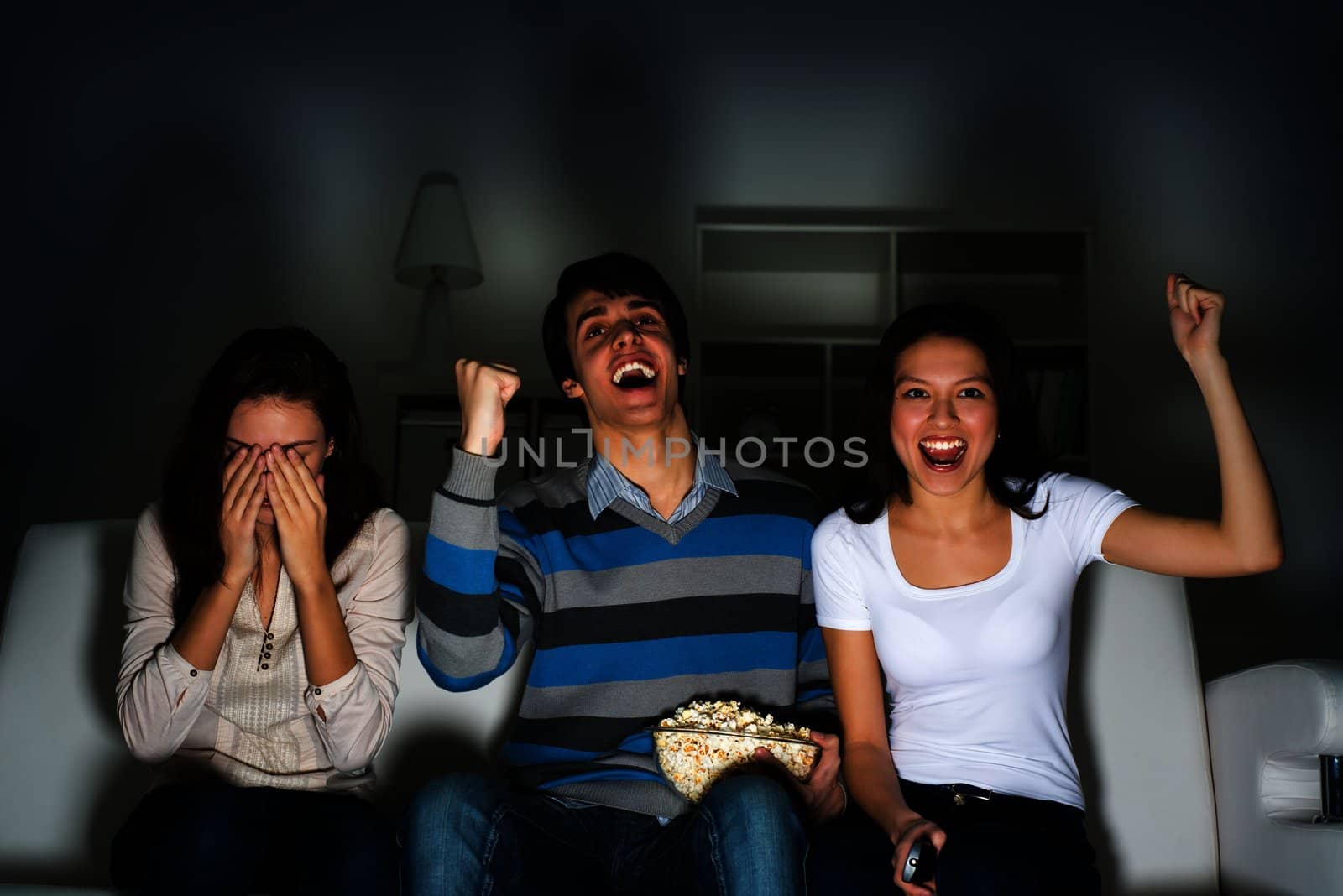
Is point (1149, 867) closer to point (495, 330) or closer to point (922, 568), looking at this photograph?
point (922, 568)

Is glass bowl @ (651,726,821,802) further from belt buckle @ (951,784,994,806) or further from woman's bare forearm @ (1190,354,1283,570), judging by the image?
woman's bare forearm @ (1190,354,1283,570)

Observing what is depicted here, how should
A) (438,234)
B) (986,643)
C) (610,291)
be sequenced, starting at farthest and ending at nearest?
1. (438,234)
2. (610,291)
3. (986,643)

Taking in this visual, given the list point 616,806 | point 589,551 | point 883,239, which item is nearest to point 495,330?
point 883,239

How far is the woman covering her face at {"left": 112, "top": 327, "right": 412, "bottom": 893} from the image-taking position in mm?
1325

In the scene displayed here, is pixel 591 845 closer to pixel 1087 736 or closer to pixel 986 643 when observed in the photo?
pixel 986 643

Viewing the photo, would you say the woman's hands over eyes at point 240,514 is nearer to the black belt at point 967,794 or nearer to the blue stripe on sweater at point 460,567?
the blue stripe on sweater at point 460,567

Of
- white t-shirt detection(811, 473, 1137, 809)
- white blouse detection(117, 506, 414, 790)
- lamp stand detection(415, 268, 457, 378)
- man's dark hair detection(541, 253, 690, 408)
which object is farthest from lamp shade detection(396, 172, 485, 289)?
white t-shirt detection(811, 473, 1137, 809)

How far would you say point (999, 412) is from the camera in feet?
5.37

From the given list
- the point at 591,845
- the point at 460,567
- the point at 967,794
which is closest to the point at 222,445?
the point at 460,567

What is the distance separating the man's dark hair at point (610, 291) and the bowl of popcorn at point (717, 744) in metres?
0.64

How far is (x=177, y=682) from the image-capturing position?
143 centimetres

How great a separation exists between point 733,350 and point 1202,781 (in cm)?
219

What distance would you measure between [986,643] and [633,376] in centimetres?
65

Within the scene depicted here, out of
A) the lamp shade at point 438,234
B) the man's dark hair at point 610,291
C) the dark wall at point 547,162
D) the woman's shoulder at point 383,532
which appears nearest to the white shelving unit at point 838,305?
the dark wall at point 547,162
